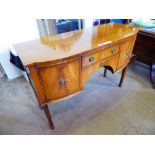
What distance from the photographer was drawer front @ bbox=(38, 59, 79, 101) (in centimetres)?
86

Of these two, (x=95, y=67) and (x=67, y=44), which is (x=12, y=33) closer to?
(x=67, y=44)

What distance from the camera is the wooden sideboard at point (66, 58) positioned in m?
0.84

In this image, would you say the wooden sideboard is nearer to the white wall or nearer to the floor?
the floor

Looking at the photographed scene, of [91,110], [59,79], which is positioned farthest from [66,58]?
[91,110]

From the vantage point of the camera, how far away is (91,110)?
1.50 m

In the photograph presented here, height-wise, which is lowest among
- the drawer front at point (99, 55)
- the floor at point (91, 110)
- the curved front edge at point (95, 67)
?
the floor at point (91, 110)

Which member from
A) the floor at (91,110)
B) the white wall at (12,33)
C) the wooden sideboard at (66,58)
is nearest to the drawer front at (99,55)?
the wooden sideboard at (66,58)

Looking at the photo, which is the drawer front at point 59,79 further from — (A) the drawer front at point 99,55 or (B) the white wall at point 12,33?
(B) the white wall at point 12,33

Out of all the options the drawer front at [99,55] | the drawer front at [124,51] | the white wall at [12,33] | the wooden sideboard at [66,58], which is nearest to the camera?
the wooden sideboard at [66,58]

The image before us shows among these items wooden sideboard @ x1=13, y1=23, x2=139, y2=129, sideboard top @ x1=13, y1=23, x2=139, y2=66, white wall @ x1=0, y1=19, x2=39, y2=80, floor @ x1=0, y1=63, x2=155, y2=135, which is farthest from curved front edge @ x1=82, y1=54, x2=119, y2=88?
white wall @ x1=0, y1=19, x2=39, y2=80

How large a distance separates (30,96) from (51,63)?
1094 millimetres
